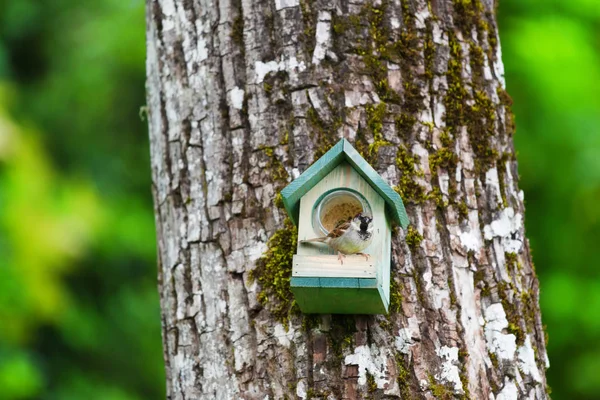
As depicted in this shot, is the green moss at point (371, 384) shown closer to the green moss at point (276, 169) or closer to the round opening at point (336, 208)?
the round opening at point (336, 208)

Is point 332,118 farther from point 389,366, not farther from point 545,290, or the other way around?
point 545,290

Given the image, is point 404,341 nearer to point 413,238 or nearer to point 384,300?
point 384,300

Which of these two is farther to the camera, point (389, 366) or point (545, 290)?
point (545, 290)

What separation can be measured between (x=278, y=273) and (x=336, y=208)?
0.25 meters

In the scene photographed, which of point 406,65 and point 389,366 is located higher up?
point 406,65

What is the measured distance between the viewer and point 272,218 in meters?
2.30

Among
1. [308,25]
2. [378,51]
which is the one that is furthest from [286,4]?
[378,51]

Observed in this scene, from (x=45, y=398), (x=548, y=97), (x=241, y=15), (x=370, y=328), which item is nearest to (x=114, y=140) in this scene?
(x=45, y=398)

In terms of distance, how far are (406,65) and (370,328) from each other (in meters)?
0.80

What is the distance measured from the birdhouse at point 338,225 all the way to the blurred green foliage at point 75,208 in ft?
13.0

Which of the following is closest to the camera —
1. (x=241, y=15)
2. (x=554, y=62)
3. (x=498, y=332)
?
(x=498, y=332)

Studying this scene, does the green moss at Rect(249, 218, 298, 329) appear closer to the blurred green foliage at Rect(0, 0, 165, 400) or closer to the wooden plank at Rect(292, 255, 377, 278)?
the wooden plank at Rect(292, 255, 377, 278)

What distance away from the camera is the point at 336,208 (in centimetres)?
223

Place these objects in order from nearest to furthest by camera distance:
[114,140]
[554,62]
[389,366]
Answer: [389,366]
[554,62]
[114,140]
